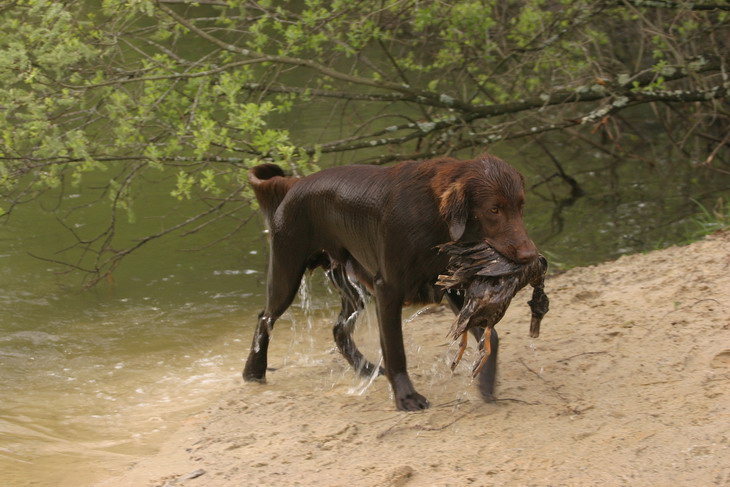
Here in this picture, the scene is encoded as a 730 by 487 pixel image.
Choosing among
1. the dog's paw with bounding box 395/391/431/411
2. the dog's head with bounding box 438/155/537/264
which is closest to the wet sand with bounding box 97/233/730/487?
the dog's paw with bounding box 395/391/431/411

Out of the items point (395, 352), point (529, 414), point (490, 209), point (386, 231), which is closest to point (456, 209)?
point (490, 209)

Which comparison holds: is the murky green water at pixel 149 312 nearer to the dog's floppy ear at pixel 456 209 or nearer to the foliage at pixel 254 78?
the foliage at pixel 254 78

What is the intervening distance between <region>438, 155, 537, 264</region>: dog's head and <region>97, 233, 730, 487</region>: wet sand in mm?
885

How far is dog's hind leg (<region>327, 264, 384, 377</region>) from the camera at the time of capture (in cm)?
560

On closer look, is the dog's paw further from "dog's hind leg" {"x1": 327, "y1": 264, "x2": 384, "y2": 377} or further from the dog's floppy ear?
the dog's floppy ear

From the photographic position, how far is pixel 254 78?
8.39 metres

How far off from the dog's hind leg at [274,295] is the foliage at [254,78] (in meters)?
1.25

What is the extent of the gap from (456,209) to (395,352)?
97cm

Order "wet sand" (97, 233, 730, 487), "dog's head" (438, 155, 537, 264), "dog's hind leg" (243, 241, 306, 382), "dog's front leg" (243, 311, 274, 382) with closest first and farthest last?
"wet sand" (97, 233, 730, 487)
"dog's head" (438, 155, 537, 264)
"dog's hind leg" (243, 241, 306, 382)
"dog's front leg" (243, 311, 274, 382)

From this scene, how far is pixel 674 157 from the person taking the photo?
12.1 m

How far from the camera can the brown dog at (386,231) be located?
4211mm

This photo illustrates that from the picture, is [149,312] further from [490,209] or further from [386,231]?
[490,209]

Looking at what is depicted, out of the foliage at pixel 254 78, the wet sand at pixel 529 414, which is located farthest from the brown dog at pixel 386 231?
the foliage at pixel 254 78

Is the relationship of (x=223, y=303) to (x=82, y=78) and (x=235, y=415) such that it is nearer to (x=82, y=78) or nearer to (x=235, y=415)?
(x=82, y=78)
